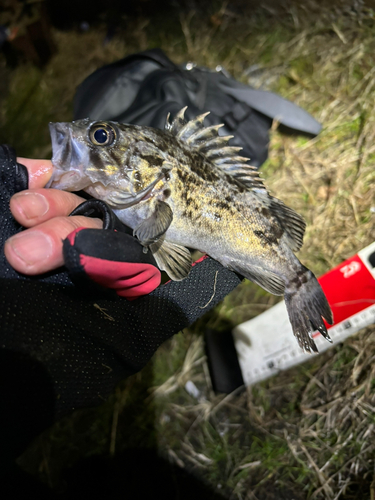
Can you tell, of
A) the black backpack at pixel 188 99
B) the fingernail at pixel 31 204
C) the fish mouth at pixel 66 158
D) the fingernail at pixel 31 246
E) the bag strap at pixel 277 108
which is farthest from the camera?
the bag strap at pixel 277 108

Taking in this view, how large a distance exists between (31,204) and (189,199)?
865mm

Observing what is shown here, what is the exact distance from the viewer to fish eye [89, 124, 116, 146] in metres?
1.80

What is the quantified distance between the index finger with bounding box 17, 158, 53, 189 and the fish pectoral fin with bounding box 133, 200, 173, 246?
0.64 m

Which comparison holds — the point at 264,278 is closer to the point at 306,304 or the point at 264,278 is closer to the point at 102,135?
the point at 306,304

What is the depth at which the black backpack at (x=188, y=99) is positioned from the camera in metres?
3.08

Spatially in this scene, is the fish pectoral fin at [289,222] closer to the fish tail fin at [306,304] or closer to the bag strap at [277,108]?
the fish tail fin at [306,304]

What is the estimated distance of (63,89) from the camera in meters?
5.52

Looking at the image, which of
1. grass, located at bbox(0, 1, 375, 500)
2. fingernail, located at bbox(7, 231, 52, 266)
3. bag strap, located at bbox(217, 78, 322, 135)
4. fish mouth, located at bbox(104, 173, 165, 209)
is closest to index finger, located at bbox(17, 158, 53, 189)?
fish mouth, located at bbox(104, 173, 165, 209)

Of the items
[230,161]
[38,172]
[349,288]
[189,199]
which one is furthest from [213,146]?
[349,288]

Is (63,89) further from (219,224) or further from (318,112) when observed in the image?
(219,224)

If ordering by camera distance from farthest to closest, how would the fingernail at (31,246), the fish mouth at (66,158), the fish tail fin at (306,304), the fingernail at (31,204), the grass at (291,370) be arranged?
the grass at (291,370)
the fish tail fin at (306,304)
the fish mouth at (66,158)
the fingernail at (31,204)
the fingernail at (31,246)

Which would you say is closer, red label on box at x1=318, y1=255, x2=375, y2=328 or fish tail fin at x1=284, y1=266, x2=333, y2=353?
fish tail fin at x1=284, y1=266, x2=333, y2=353

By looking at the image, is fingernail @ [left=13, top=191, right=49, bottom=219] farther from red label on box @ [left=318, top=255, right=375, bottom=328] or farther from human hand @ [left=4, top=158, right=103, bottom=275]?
red label on box @ [left=318, top=255, right=375, bottom=328]

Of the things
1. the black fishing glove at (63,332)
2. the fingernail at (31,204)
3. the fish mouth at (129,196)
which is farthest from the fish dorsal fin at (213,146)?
the fingernail at (31,204)
